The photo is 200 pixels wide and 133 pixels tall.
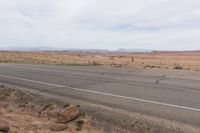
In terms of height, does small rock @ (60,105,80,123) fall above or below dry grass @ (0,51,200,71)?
above

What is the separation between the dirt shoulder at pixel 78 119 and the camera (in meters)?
6.49

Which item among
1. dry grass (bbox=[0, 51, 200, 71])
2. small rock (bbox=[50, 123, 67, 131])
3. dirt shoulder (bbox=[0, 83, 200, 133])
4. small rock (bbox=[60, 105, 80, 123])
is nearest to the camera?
dirt shoulder (bbox=[0, 83, 200, 133])

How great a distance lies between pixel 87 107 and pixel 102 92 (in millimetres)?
2456

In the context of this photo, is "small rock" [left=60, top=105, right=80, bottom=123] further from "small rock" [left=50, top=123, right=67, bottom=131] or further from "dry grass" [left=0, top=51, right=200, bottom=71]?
"dry grass" [left=0, top=51, right=200, bottom=71]

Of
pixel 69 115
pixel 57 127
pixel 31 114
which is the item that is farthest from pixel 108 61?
pixel 57 127

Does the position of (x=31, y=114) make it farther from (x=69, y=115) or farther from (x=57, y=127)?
(x=57, y=127)

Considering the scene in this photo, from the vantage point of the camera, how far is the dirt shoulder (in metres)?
6.49

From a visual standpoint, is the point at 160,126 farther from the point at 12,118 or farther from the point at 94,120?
the point at 12,118

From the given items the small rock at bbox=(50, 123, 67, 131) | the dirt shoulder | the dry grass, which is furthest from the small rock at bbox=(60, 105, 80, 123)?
the dry grass

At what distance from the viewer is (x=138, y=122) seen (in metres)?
6.87

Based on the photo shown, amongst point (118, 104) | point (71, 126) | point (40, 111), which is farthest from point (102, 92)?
point (71, 126)

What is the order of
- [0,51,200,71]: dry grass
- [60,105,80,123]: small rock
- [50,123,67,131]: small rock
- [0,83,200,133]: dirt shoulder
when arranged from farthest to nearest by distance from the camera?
[0,51,200,71]: dry grass
[60,105,80,123]: small rock
[50,123,67,131]: small rock
[0,83,200,133]: dirt shoulder

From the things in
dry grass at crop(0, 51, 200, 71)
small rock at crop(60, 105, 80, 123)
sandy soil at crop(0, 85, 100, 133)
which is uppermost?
small rock at crop(60, 105, 80, 123)

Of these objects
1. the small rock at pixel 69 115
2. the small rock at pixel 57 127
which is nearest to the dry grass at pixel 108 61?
the small rock at pixel 69 115
